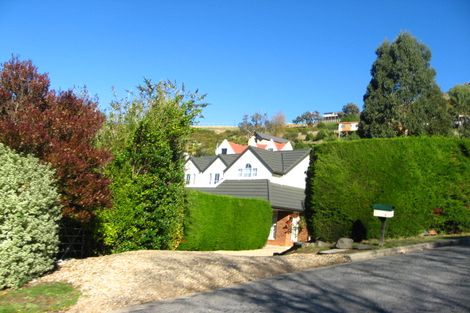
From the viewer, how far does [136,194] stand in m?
12.4

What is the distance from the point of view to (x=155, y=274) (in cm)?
859

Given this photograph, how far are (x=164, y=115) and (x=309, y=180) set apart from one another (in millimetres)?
6936

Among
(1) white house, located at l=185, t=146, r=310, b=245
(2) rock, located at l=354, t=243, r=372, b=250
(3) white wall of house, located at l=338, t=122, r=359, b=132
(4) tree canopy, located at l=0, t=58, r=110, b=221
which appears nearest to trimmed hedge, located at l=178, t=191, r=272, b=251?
(1) white house, located at l=185, t=146, r=310, b=245

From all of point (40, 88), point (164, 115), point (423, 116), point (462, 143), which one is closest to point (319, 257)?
point (164, 115)

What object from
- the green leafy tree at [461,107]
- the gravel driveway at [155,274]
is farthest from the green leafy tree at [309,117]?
the gravel driveway at [155,274]

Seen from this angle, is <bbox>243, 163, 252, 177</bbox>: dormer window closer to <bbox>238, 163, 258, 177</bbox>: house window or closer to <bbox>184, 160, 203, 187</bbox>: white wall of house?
<bbox>238, 163, 258, 177</bbox>: house window

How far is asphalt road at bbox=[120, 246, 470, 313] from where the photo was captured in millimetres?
6340

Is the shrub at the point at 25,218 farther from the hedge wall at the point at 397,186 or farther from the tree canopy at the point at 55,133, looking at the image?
the hedge wall at the point at 397,186

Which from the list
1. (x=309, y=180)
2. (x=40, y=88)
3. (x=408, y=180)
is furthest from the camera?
(x=309, y=180)

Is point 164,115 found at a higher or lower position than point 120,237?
higher

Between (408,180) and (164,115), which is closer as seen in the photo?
(164,115)

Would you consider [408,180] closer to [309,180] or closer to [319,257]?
[309,180]

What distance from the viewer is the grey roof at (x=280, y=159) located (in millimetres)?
38172

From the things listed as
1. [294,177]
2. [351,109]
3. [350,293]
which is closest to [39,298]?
[350,293]
